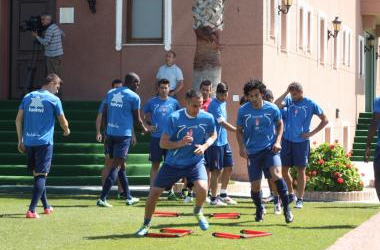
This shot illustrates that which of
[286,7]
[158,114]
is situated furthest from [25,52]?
[158,114]

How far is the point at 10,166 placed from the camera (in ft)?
64.8

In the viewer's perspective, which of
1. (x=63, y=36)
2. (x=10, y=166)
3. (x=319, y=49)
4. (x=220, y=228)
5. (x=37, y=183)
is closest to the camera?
(x=220, y=228)

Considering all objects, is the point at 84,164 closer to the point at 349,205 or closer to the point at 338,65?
the point at 349,205

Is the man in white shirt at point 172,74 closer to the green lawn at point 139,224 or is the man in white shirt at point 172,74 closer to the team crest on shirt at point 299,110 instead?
the green lawn at point 139,224

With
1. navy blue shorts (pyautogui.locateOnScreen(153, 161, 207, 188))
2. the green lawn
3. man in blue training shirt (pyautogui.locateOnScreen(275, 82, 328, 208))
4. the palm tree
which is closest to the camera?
the green lawn

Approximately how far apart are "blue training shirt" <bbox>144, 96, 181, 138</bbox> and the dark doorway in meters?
8.21

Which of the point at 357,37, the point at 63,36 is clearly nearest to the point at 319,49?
the point at 357,37

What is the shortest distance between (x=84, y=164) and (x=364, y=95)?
72.4 feet

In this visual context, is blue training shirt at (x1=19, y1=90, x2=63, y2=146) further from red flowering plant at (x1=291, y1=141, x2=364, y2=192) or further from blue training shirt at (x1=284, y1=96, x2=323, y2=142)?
red flowering plant at (x1=291, y1=141, x2=364, y2=192)

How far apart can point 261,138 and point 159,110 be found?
345 cm

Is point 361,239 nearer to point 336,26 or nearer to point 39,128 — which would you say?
point 39,128

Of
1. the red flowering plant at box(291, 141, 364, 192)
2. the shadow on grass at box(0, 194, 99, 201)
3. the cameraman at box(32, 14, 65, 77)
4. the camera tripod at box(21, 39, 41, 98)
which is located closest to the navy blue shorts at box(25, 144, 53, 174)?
the shadow on grass at box(0, 194, 99, 201)

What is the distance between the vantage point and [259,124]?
44.0 feet

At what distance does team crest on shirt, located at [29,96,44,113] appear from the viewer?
550 inches
